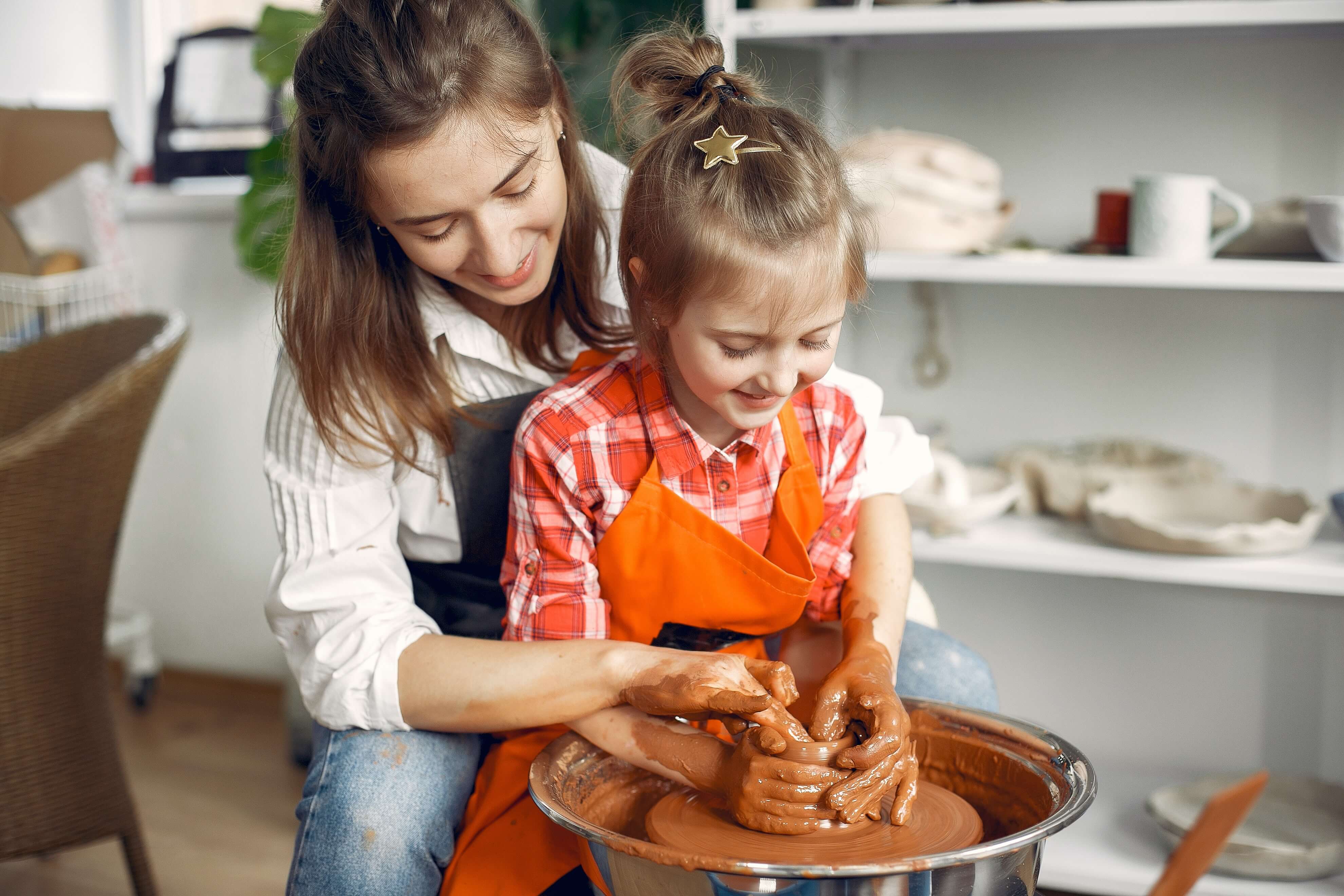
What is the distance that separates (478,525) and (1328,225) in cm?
108

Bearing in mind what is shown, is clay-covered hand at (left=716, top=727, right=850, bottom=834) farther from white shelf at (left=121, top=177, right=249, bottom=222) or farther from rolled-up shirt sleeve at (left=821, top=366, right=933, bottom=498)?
white shelf at (left=121, top=177, right=249, bottom=222)

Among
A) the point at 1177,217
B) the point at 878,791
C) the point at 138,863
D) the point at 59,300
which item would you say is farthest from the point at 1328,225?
the point at 59,300

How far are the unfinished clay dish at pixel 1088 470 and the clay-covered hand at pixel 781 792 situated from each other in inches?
40.7

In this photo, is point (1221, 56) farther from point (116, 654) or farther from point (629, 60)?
point (116, 654)

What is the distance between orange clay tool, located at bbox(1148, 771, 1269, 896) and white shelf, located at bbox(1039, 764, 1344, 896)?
90 cm

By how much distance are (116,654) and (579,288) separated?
1.88 metres

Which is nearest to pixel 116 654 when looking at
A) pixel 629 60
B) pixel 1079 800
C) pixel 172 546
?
pixel 172 546

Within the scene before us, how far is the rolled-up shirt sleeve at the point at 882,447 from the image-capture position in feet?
3.57

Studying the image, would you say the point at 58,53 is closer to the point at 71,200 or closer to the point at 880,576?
the point at 71,200

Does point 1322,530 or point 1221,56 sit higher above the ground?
point 1221,56

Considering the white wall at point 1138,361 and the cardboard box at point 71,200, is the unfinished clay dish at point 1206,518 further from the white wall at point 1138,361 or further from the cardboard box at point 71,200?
the cardboard box at point 71,200

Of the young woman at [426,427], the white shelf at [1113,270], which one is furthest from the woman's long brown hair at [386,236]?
the white shelf at [1113,270]

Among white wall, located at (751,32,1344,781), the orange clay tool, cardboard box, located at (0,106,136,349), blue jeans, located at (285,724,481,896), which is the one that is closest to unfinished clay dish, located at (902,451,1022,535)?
white wall, located at (751,32,1344,781)

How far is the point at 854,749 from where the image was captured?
0.78 m
